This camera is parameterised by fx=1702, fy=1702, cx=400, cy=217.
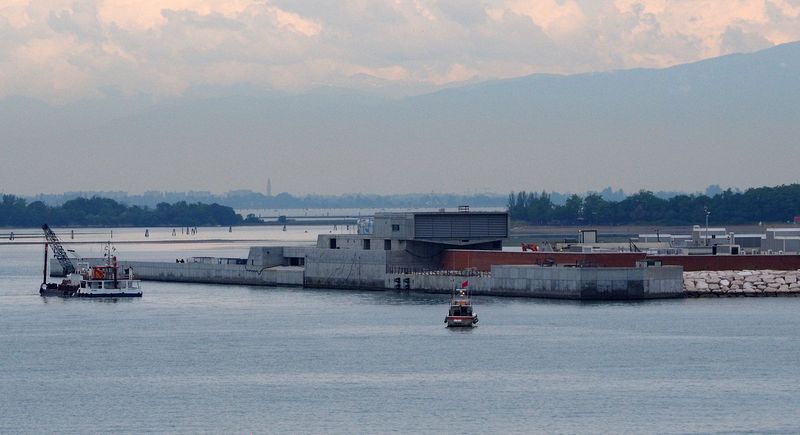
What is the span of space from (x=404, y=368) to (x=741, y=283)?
44.8 m

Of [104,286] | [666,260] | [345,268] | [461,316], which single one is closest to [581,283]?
[666,260]

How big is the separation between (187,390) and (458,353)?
16515 millimetres

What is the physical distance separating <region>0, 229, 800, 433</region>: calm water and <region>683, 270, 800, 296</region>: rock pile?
→ 2585mm

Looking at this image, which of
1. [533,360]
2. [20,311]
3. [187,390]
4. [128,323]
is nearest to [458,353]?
[533,360]

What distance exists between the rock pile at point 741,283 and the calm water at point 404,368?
2585 millimetres

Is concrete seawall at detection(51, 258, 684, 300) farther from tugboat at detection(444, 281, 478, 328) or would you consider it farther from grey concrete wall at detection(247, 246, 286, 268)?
tugboat at detection(444, 281, 478, 328)

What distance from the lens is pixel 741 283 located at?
115000 millimetres

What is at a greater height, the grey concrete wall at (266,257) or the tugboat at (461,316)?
the grey concrete wall at (266,257)

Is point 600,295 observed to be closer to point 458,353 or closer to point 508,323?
point 508,323

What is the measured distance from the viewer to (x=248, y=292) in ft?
423

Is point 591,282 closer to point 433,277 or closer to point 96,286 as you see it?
point 433,277

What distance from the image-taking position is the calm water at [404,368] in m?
63.0

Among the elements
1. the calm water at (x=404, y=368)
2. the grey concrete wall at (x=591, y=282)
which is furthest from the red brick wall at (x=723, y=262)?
the calm water at (x=404, y=368)

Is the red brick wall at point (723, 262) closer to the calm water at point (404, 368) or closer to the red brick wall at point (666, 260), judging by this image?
the red brick wall at point (666, 260)
